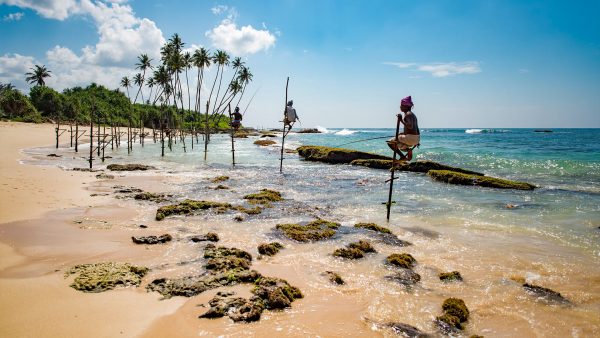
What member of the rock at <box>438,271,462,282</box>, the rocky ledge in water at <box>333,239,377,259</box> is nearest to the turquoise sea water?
the rocky ledge in water at <box>333,239,377,259</box>

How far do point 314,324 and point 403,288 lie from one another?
7.33 ft

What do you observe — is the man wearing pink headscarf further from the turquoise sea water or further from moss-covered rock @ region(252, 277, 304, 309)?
moss-covered rock @ region(252, 277, 304, 309)

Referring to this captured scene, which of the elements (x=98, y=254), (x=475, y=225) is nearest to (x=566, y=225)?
(x=475, y=225)

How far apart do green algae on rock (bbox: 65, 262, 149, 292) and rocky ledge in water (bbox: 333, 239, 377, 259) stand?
416cm

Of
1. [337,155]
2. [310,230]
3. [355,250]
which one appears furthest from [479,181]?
[355,250]

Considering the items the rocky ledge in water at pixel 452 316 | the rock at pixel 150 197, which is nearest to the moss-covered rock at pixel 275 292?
the rocky ledge in water at pixel 452 316

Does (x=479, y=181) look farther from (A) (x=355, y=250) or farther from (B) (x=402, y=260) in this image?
(A) (x=355, y=250)

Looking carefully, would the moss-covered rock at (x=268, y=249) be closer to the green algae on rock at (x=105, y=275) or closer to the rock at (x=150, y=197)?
the green algae on rock at (x=105, y=275)

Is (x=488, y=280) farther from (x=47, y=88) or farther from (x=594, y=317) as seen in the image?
(x=47, y=88)

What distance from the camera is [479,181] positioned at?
61.0 feet

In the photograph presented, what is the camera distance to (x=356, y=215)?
12078 millimetres

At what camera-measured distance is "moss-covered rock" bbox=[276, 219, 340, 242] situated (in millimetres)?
8883

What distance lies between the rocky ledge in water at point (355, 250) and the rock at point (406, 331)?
8.98 feet

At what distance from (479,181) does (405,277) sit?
14522 millimetres
